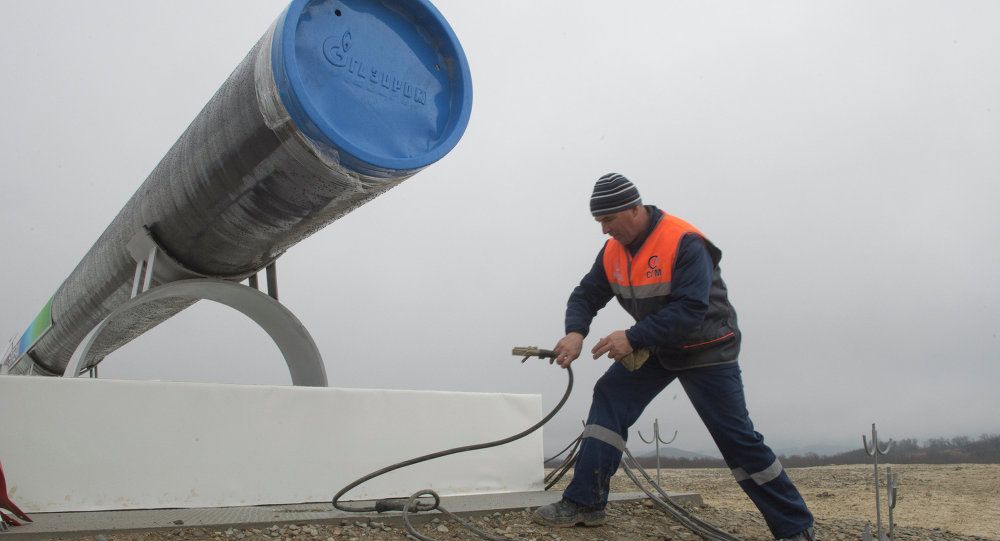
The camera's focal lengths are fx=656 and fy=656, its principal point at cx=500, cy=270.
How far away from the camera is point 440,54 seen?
2.97 metres

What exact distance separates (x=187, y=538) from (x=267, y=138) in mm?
1529

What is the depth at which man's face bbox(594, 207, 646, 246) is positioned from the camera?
2977 millimetres

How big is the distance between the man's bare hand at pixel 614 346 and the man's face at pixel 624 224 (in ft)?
1.63

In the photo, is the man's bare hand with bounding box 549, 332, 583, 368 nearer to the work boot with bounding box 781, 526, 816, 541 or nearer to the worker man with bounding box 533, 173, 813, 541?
the worker man with bounding box 533, 173, 813, 541

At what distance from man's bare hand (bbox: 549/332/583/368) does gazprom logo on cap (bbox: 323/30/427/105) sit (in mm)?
1235

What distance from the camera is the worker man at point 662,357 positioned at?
2.72m

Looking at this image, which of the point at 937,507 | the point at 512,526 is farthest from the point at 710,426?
the point at 937,507

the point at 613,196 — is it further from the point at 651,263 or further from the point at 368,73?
the point at 368,73

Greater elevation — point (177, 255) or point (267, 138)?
point (267, 138)

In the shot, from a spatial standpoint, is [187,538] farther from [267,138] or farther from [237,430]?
[267,138]

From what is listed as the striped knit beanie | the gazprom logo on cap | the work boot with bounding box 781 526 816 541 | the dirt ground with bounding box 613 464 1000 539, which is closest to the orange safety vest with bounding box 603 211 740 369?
the striped knit beanie

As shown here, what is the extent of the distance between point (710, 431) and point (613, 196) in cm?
111

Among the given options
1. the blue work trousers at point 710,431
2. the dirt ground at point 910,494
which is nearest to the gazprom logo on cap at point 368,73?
the blue work trousers at point 710,431

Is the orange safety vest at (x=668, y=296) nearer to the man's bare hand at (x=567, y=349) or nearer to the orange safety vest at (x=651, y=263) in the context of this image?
the orange safety vest at (x=651, y=263)
